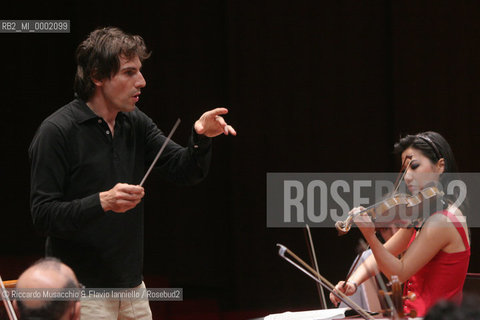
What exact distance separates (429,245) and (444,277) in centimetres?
12

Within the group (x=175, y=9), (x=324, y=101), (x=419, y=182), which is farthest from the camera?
(x=175, y=9)

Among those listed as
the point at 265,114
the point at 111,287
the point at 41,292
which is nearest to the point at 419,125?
the point at 265,114

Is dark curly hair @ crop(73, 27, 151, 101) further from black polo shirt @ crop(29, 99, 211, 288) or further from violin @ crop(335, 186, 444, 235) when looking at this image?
violin @ crop(335, 186, 444, 235)

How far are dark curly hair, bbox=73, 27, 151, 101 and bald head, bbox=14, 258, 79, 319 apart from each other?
2.55 ft

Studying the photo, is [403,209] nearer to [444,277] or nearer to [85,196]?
[444,277]

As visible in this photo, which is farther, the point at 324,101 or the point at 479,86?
the point at 324,101

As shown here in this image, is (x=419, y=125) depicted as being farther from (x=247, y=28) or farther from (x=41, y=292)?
(x=41, y=292)

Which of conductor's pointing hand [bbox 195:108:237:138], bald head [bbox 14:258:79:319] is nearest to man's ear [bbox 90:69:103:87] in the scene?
conductor's pointing hand [bbox 195:108:237:138]

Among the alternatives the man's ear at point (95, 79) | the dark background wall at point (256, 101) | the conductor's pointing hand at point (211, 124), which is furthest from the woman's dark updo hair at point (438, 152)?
the dark background wall at point (256, 101)

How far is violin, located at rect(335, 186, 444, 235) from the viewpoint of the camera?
88.9 inches

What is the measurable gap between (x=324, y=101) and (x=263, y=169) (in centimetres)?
58

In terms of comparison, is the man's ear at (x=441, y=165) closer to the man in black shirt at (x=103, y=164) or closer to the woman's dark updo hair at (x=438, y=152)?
the woman's dark updo hair at (x=438, y=152)

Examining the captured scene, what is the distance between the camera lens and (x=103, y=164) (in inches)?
76.8

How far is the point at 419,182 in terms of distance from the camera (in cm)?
228
